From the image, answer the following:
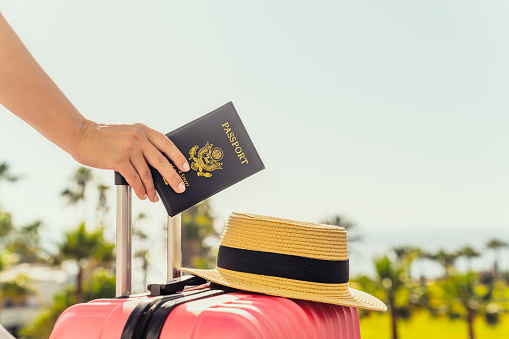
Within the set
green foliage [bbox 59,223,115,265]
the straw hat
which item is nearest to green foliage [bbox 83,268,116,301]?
green foliage [bbox 59,223,115,265]

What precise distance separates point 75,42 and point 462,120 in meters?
24.8

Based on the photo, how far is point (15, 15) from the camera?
2645cm

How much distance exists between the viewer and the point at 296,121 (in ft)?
112

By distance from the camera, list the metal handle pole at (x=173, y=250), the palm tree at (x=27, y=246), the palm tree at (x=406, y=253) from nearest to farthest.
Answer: the metal handle pole at (x=173, y=250)
the palm tree at (x=406, y=253)
the palm tree at (x=27, y=246)

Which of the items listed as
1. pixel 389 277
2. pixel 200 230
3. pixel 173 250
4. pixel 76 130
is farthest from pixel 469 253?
pixel 76 130

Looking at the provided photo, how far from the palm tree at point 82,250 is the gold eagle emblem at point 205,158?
70.7 ft

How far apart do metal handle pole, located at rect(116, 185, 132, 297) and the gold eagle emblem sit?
0.12m

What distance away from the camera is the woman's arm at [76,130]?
0.68 meters

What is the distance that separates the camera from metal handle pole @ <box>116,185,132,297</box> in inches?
31.7

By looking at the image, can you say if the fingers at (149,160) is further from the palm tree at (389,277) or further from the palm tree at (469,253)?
the palm tree at (469,253)

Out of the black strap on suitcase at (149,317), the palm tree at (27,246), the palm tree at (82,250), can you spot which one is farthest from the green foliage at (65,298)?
the black strap on suitcase at (149,317)

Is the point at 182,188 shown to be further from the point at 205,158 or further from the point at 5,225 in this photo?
the point at 5,225

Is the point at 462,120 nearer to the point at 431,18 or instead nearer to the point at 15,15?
the point at 431,18

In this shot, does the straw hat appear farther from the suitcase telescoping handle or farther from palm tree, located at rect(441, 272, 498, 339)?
palm tree, located at rect(441, 272, 498, 339)
